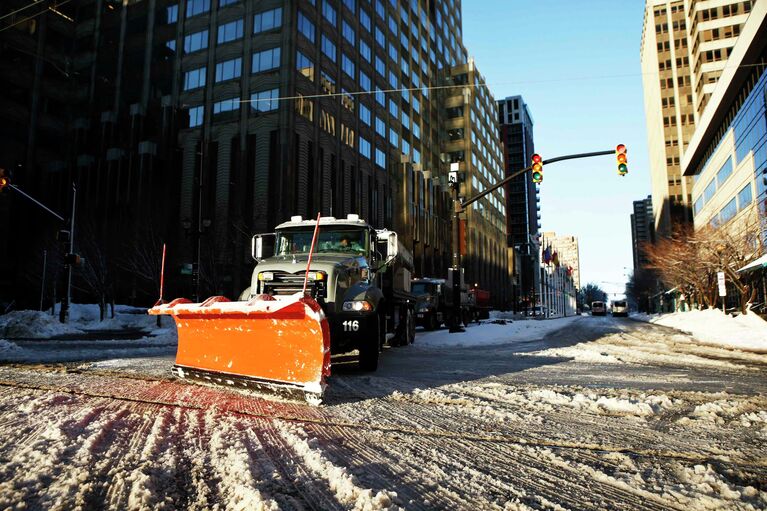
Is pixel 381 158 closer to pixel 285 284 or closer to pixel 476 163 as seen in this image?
pixel 476 163

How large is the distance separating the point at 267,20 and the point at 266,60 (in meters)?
3.86

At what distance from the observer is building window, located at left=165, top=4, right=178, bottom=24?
4556 centimetres

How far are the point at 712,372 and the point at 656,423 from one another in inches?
172

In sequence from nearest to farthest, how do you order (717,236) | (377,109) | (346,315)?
1. (346,315)
2. (717,236)
3. (377,109)

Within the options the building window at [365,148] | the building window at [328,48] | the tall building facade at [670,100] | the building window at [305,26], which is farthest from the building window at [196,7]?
the tall building facade at [670,100]

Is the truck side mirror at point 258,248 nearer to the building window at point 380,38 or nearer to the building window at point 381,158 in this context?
the building window at point 381,158

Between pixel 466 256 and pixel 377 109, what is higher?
pixel 377 109

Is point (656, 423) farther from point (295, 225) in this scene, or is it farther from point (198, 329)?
point (295, 225)

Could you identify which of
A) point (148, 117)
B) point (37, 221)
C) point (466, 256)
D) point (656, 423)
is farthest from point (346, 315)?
point (466, 256)

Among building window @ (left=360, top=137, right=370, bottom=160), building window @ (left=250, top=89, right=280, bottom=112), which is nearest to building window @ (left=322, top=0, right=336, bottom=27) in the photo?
building window @ (left=250, top=89, right=280, bottom=112)

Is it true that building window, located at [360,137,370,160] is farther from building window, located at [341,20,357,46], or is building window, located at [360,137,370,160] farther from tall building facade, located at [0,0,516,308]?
building window, located at [341,20,357,46]

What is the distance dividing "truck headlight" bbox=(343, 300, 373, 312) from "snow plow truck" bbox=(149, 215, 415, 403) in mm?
15

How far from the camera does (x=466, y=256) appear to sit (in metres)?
79.6

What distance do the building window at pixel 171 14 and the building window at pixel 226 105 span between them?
465 inches
